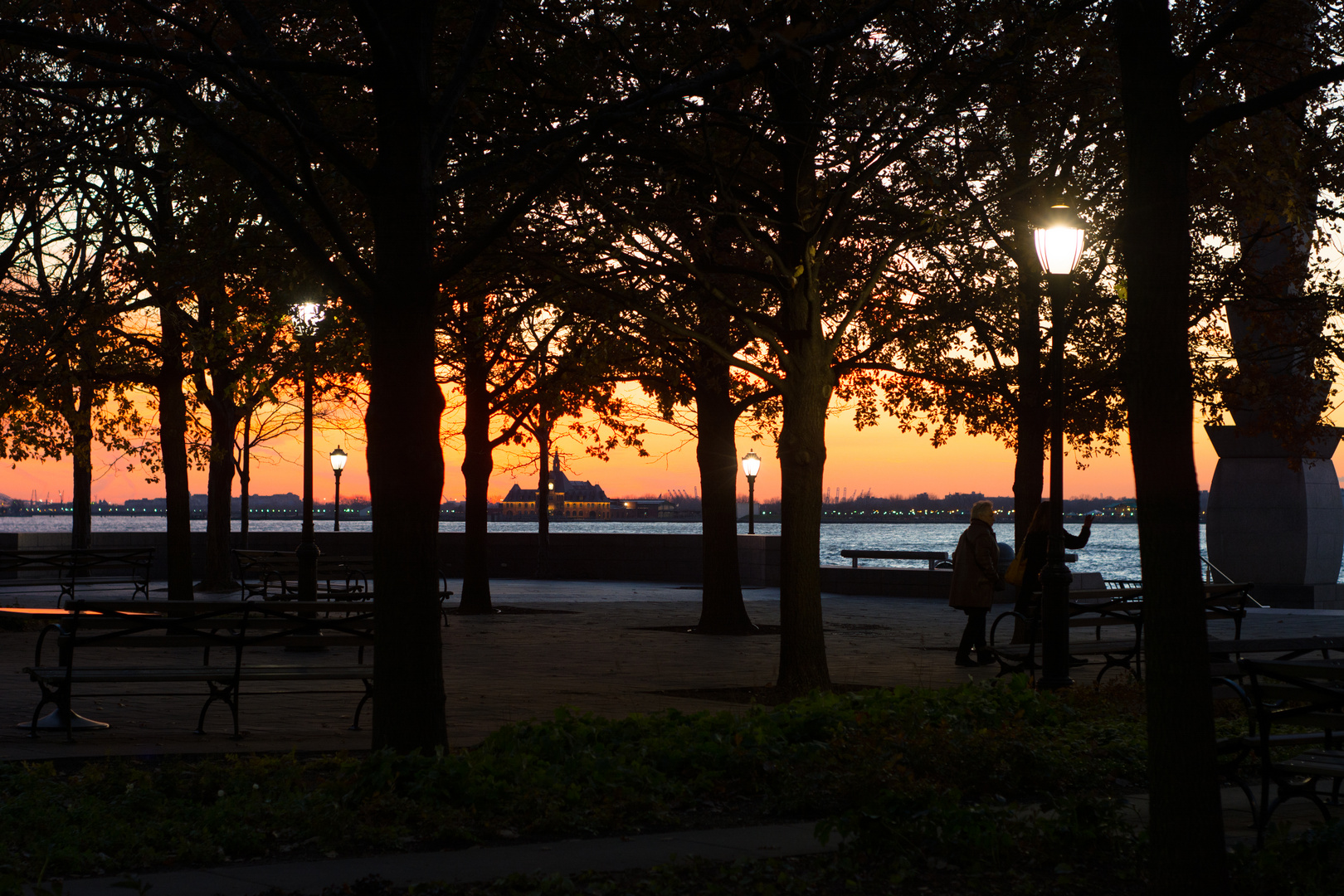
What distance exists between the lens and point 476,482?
22.9 metres

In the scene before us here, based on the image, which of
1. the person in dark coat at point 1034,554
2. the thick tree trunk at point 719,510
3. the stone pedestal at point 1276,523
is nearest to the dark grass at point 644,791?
the person in dark coat at point 1034,554

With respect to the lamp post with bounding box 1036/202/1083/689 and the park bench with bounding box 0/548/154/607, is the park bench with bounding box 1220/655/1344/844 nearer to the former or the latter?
the lamp post with bounding box 1036/202/1083/689

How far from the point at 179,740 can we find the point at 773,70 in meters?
6.59

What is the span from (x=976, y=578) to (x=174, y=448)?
13.1m

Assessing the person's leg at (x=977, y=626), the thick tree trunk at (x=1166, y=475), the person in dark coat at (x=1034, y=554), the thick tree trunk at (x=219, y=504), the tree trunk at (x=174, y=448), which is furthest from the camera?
the thick tree trunk at (x=219, y=504)

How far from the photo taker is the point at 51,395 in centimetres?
2039

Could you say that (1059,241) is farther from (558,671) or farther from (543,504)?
(543,504)

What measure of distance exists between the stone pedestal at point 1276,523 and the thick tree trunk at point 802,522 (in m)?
18.4

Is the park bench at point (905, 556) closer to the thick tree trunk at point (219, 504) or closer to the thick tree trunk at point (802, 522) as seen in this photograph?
the thick tree trunk at point (219, 504)

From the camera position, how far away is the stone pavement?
8.67 meters

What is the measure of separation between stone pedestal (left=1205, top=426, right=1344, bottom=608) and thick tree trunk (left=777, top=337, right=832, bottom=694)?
1837 centimetres

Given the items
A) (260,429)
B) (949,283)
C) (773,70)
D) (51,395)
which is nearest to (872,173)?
(773,70)

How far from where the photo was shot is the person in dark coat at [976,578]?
46.7 ft

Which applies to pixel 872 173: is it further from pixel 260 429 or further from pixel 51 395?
pixel 260 429
